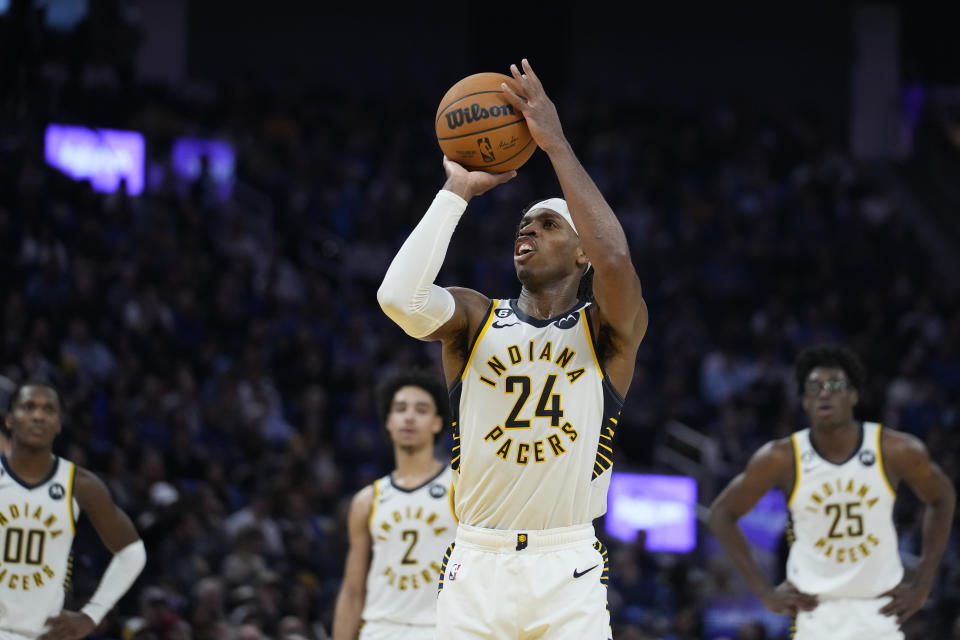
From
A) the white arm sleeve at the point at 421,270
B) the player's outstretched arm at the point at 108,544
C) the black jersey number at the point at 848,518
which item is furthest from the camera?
the black jersey number at the point at 848,518

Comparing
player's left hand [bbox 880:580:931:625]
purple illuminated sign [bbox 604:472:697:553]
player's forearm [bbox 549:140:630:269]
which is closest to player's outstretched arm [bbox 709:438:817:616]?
player's left hand [bbox 880:580:931:625]

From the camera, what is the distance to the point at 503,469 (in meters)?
4.28

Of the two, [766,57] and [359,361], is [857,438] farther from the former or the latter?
[766,57]

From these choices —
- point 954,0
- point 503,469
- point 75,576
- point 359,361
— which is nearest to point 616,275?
point 503,469

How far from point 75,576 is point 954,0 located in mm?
19136

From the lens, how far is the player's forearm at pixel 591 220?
163 inches

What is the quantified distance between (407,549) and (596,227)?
306 centimetres

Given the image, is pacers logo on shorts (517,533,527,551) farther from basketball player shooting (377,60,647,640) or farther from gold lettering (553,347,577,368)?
gold lettering (553,347,577,368)

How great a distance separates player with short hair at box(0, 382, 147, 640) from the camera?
20.2 ft

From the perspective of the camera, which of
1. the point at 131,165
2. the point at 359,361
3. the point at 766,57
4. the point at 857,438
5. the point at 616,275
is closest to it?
the point at 616,275

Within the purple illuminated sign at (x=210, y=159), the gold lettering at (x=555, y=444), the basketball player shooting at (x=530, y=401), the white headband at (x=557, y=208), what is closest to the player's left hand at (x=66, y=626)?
the basketball player shooting at (x=530, y=401)

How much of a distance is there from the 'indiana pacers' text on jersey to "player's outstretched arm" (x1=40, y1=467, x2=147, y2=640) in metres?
2.75

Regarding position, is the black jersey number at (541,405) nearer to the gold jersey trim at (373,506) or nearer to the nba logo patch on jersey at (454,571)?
the nba logo patch on jersey at (454,571)

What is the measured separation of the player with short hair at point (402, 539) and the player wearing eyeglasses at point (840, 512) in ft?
5.17
